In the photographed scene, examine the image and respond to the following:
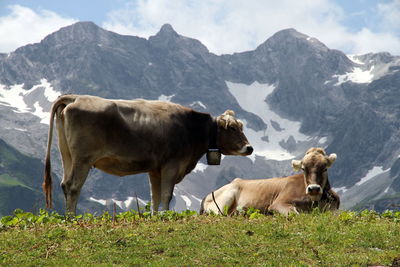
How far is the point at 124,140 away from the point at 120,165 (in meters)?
0.68

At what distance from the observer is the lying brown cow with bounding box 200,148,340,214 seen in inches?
701

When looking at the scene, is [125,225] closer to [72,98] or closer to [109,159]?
[109,159]

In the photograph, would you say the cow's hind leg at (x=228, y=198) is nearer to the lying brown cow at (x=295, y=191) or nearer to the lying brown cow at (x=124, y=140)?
the lying brown cow at (x=295, y=191)

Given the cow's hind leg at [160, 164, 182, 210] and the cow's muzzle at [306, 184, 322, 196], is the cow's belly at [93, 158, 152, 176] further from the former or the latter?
the cow's muzzle at [306, 184, 322, 196]

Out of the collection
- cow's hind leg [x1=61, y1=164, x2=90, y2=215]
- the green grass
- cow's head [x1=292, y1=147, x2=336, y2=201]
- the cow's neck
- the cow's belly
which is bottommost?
the green grass

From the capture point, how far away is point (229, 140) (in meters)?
18.7

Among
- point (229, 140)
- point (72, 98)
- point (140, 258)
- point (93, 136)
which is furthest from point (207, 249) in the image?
point (229, 140)

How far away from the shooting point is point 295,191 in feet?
61.3

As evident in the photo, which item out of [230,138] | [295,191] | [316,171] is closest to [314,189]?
[316,171]

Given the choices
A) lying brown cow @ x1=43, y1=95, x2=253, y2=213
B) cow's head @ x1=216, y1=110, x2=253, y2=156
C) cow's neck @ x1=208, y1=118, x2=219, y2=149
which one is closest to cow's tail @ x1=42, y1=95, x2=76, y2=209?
lying brown cow @ x1=43, y1=95, x2=253, y2=213

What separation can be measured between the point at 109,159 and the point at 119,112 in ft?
4.08

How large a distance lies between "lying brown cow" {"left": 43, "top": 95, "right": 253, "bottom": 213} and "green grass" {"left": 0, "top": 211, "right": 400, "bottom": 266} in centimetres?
194

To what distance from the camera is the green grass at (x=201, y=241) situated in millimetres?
9633

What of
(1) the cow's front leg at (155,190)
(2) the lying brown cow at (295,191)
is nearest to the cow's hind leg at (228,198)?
(2) the lying brown cow at (295,191)
